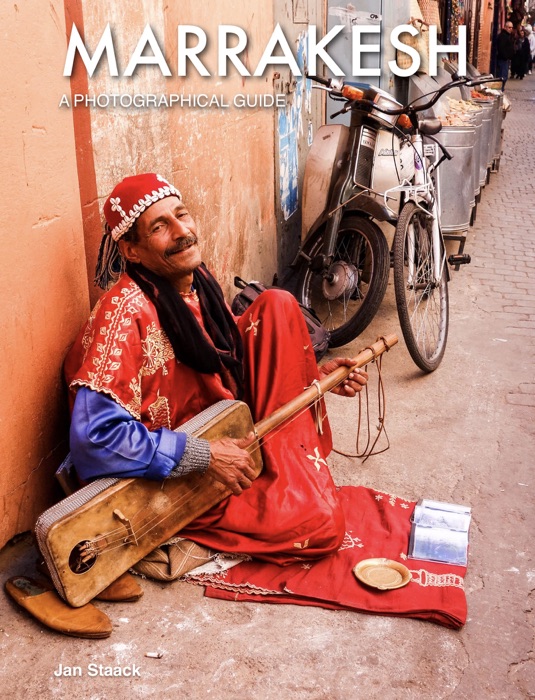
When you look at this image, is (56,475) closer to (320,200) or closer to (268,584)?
(268,584)

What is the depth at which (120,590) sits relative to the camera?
260 cm

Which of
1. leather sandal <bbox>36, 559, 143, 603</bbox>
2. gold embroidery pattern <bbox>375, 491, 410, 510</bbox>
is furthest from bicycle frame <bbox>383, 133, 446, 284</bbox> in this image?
leather sandal <bbox>36, 559, 143, 603</bbox>

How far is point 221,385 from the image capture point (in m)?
2.96

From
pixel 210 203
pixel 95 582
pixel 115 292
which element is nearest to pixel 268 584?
pixel 95 582

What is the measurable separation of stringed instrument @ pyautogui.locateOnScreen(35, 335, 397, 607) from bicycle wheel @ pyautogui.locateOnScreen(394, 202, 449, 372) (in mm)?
1824

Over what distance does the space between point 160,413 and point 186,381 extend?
153mm

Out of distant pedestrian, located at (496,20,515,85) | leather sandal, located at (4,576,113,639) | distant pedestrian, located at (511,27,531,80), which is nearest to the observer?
leather sandal, located at (4,576,113,639)

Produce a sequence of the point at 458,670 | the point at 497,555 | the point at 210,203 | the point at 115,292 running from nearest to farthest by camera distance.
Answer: the point at 458,670, the point at 115,292, the point at 497,555, the point at 210,203

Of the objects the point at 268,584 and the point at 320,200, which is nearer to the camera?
the point at 268,584

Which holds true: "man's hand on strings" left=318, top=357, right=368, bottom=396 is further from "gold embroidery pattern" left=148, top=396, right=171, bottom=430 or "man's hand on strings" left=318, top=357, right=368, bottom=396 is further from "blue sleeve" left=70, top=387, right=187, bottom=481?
"blue sleeve" left=70, top=387, right=187, bottom=481

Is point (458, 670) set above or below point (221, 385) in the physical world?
below

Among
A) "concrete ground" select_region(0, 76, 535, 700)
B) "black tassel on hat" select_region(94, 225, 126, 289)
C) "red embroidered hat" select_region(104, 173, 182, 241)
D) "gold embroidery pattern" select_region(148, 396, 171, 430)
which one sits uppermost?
"red embroidered hat" select_region(104, 173, 182, 241)

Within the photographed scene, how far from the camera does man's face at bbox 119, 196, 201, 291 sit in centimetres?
269

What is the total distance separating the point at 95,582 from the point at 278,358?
40.4 inches
